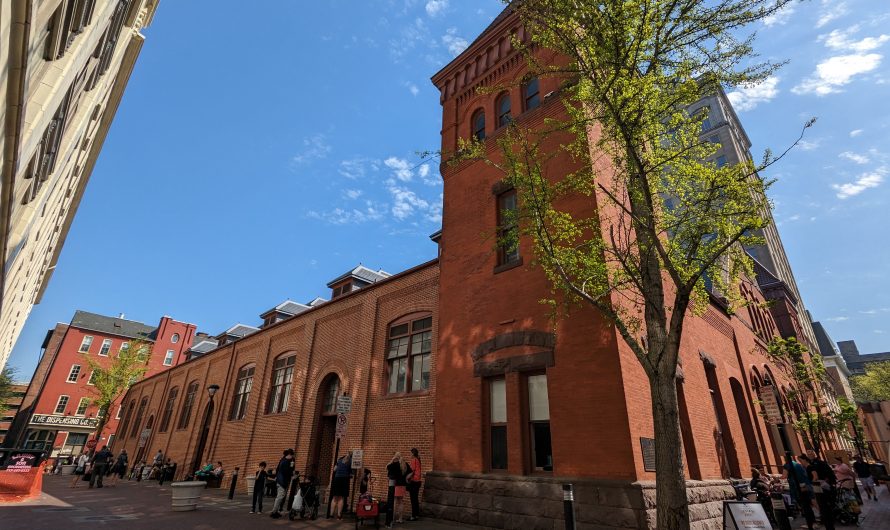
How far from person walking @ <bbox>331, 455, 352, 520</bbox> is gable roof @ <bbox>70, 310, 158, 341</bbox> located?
5630 centimetres

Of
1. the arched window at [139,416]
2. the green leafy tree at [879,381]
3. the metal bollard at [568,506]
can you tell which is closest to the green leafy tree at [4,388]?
the arched window at [139,416]

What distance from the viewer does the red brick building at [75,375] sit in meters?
47.9

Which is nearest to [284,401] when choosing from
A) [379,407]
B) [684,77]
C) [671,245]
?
[379,407]

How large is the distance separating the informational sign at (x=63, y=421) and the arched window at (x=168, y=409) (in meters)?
23.4

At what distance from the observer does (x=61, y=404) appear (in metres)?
50.2

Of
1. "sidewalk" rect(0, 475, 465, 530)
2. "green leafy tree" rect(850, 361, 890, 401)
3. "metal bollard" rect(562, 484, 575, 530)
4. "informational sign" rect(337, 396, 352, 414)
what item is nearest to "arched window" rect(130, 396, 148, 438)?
"sidewalk" rect(0, 475, 465, 530)

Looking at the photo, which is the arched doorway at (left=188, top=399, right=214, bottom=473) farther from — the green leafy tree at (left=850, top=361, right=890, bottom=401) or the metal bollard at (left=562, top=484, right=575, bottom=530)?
the green leafy tree at (left=850, top=361, right=890, bottom=401)

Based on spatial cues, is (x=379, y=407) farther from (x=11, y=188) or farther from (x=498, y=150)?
(x=11, y=188)

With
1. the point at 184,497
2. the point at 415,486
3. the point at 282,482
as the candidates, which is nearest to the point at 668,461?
the point at 415,486

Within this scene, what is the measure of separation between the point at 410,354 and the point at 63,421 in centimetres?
5730

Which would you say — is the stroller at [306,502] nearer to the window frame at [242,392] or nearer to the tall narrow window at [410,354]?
the tall narrow window at [410,354]

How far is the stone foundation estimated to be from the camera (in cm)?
814

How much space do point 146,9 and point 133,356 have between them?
116 ft

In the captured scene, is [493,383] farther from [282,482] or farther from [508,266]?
[282,482]
